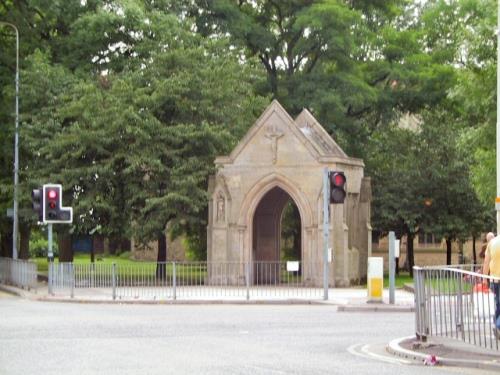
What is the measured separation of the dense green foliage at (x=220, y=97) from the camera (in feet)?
141

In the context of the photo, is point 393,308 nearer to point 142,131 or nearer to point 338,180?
point 338,180

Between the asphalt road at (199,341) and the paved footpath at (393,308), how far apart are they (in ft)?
0.96

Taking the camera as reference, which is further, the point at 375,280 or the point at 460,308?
the point at 375,280

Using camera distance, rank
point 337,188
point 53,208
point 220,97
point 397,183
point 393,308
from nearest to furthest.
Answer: point 393,308, point 337,188, point 53,208, point 220,97, point 397,183

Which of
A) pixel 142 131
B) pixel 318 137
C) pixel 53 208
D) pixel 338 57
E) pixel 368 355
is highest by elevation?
pixel 338 57

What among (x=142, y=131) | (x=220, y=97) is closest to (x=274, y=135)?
(x=220, y=97)

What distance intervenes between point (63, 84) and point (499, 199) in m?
24.5

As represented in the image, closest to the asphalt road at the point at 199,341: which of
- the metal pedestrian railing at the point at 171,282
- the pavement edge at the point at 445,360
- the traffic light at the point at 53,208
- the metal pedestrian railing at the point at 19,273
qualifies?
the pavement edge at the point at 445,360

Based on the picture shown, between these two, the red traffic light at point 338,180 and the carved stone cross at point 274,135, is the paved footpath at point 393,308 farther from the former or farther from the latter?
the carved stone cross at point 274,135

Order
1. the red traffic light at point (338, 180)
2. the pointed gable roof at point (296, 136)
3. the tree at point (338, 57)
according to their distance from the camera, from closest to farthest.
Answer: the red traffic light at point (338, 180) < the pointed gable roof at point (296, 136) < the tree at point (338, 57)

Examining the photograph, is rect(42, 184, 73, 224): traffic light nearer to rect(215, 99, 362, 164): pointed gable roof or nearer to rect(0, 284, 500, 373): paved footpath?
rect(0, 284, 500, 373): paved footpath

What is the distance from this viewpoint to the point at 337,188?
2953cm

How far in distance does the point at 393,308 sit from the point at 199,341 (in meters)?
9.92

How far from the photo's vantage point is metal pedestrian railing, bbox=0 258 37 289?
39250 millimetres
